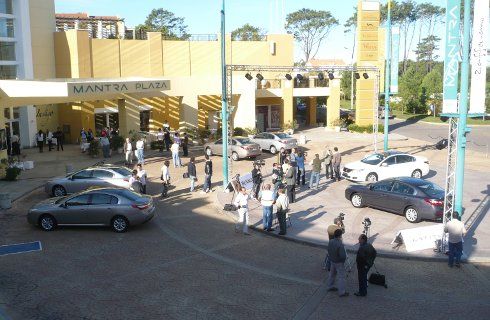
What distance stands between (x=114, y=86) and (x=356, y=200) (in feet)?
52.2

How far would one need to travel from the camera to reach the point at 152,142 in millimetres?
35844

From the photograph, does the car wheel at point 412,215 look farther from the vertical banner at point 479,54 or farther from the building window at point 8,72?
the building window at point 8,72

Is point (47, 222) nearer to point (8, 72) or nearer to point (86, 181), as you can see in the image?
point (86, 181)

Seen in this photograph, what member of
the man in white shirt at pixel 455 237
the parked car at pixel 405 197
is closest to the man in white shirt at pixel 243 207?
the parked car at pixel 405 197

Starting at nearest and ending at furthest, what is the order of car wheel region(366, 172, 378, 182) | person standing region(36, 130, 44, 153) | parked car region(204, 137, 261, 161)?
car wheel region(366, 172, 378, 182) < parked car region(204, 137, 261, 161) < person standing region(36, 130, 44, 153)

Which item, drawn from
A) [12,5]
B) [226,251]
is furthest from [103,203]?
[12,5]

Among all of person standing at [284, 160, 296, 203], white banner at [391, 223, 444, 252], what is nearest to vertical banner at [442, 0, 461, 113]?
white banner at [391, 223, 444, 252]

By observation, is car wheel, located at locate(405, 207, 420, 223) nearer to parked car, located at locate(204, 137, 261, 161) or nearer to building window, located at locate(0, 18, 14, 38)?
parked car, located at locate(204, 137, 261, 161)

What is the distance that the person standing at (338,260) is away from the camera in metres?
11.3

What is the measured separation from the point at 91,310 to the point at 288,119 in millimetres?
37664

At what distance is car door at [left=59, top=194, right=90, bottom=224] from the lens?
16453 millimetres

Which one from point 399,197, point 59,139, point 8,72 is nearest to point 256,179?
point 399,197

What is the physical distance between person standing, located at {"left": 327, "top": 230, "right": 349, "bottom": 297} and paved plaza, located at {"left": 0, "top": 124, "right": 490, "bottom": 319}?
271 mm

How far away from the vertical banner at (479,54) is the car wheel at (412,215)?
411 centimetres
